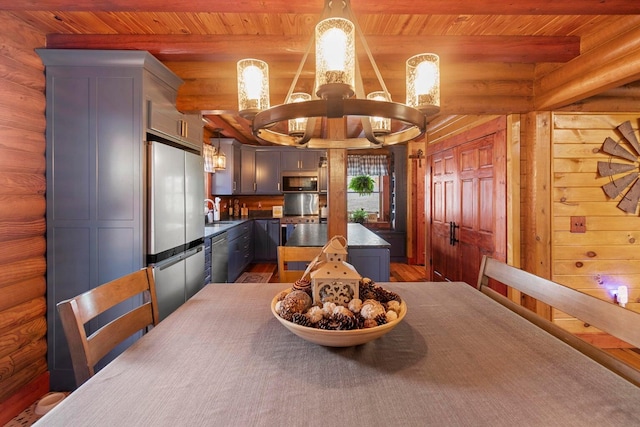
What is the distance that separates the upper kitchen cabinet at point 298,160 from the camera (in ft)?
19.3

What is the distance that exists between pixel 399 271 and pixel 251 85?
4729mm

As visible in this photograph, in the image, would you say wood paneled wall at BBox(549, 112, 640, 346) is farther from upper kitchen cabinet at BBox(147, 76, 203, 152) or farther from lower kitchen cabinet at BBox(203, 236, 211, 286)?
lower kitchen cabinet at BBox(203, 236, 211, 286)

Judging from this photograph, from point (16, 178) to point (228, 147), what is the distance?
12.6 ft

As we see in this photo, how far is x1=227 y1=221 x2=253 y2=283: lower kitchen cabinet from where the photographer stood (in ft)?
14.6

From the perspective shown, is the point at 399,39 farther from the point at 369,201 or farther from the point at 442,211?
the point at 369,201

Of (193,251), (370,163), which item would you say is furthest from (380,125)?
(370,163)

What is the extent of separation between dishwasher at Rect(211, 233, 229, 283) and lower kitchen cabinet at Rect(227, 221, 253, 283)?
17 cm

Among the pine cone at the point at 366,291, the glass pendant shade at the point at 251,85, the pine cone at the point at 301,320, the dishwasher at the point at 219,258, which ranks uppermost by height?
the glass pendant shade at the point at 251,85

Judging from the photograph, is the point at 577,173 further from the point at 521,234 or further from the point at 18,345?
the point at 18,345

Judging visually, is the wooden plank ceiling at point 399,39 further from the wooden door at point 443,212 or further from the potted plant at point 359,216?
the potted plant at point 359,216

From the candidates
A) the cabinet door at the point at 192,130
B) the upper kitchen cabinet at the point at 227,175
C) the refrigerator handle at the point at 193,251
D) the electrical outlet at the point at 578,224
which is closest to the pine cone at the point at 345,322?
the refrigerator handle at the point at 193,251

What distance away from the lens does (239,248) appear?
4855mm

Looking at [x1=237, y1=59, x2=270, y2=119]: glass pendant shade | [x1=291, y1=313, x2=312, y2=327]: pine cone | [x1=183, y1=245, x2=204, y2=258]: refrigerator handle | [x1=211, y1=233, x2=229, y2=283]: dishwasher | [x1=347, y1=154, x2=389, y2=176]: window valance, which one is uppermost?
[x1=347, y1=154, x2=389, y2=176]: window valance

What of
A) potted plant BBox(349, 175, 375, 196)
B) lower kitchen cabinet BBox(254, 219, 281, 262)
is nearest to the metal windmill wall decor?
potted plant BBox(349, 175, 375, 196)
